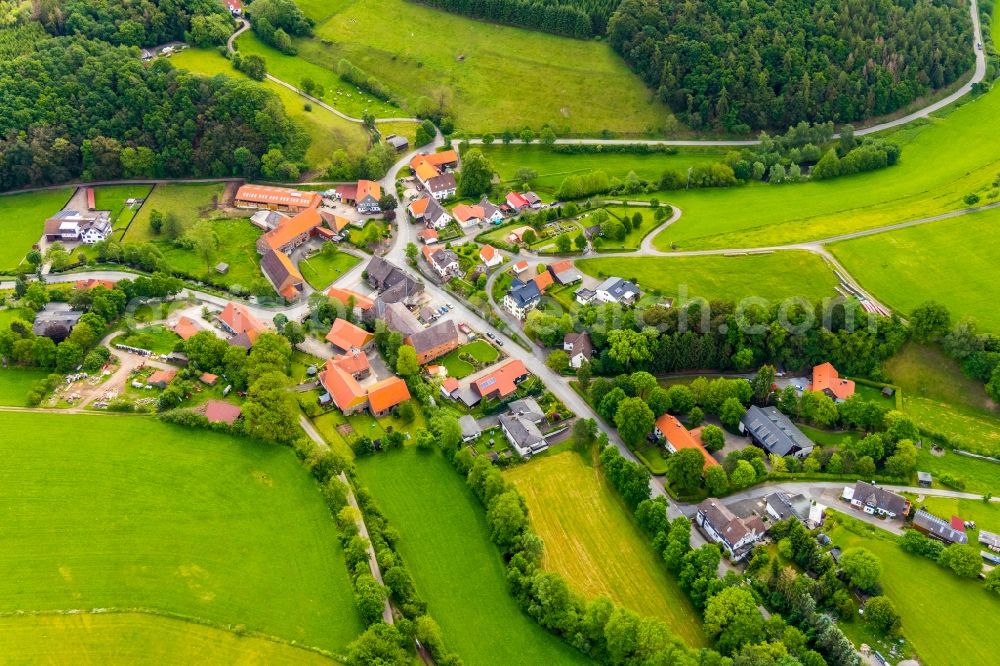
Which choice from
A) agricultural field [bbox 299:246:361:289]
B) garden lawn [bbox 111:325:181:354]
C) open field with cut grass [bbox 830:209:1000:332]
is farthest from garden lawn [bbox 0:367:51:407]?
open field with cut grass [bbox 830:209:1000:332]

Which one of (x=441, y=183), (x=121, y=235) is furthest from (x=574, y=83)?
(x=121, y=235)

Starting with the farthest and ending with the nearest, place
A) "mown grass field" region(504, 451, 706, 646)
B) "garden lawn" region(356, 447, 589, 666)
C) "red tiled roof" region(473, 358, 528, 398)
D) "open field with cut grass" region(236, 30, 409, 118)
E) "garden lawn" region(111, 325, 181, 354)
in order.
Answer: "open field with cut grass" region(236, 30, 409, 118), "garden lawn" region(111, 325, 181, 354), "red tiled roof" region(473, 358, 528, 398), "mown grass field" region(504, 451, 706, 646), "garden lawn" region(356, 447, 589, 666)

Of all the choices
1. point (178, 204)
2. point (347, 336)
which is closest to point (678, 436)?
point (347, 336)

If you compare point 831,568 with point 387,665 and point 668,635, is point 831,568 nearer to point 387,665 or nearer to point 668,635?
point 668,635

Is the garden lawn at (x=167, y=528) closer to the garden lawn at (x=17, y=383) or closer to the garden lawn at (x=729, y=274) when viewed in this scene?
the garden lawn at (x=17, y=383)

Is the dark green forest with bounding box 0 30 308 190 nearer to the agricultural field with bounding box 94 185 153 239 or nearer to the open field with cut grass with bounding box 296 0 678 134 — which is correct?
the agricultural field with bounding box 94 185 153 239

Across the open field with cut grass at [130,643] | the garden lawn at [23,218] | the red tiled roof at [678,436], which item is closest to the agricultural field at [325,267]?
the garden lawn at [23,218]
